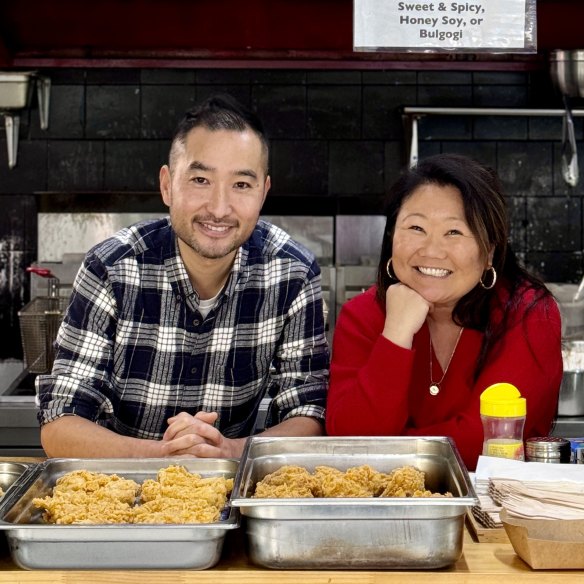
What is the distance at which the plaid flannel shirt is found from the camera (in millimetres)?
2670

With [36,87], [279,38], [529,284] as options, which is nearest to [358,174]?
[279,38]

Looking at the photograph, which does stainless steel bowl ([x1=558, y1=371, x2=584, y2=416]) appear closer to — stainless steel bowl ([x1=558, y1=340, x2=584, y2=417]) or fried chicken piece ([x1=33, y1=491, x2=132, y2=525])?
stainless steel bowl ([x1=558, y1=340, x2=584, y2=417])

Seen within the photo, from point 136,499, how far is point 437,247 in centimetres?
102

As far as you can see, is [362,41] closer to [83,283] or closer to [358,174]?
[83,283]

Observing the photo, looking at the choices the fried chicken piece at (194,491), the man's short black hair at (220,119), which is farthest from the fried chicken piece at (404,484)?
the man's short black hair at (220,119)

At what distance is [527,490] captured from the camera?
72.5 inches

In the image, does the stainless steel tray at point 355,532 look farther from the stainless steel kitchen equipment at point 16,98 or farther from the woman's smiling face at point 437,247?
the stainless steel kitchen equipment at point 16,98

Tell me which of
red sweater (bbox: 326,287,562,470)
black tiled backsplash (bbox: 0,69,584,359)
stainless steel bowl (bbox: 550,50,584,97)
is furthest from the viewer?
black tiled backsplash (bbox: 0,69,584,359)

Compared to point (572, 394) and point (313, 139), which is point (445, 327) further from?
point (313, 139)

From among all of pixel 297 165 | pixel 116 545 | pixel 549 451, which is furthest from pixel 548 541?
pixel 297 165

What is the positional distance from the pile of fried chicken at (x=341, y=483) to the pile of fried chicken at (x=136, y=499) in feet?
0.32

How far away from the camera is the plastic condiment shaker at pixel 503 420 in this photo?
6.98 feet

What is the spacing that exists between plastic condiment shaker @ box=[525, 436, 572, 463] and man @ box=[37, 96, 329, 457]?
657mm

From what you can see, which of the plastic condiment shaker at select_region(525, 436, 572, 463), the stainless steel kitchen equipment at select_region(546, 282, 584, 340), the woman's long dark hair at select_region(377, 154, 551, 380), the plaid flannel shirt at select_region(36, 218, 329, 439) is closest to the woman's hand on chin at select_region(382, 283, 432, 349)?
the woman's long dark hair at select_region(377, 154, 551, 380)
